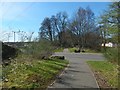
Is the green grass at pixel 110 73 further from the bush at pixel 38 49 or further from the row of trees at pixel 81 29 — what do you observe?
the row of trees at pixel 81 29

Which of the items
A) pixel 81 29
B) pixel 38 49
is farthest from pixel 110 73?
pixel 81 29

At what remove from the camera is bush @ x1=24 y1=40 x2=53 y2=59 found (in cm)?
2555

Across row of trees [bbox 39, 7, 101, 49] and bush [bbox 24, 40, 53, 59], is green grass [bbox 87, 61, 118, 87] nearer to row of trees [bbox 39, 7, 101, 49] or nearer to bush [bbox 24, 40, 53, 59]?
bush [bbox 24, 40, 53, 59]

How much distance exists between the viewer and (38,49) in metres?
27.8

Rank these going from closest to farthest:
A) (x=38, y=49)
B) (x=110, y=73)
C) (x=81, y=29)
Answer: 1. (x=110, y=73)
2. (x=38, y=49)
3. (x=81, y=29)

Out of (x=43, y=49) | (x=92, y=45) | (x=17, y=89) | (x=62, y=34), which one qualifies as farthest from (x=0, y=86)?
(x=62, y=34)

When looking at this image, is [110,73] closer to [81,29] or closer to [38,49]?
[38,49]

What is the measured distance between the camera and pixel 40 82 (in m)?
13.7

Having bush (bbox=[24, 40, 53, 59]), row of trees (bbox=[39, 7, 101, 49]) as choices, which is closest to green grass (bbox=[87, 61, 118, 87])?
bush (bbox=[24, 40, 53, 59])

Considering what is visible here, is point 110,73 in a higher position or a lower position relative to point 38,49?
lower

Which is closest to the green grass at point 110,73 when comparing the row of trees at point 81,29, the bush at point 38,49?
the bush at point 38,49

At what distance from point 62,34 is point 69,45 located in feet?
21.7

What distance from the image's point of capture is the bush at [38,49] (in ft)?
83.8

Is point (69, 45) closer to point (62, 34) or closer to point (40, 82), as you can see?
point (62, 34)
